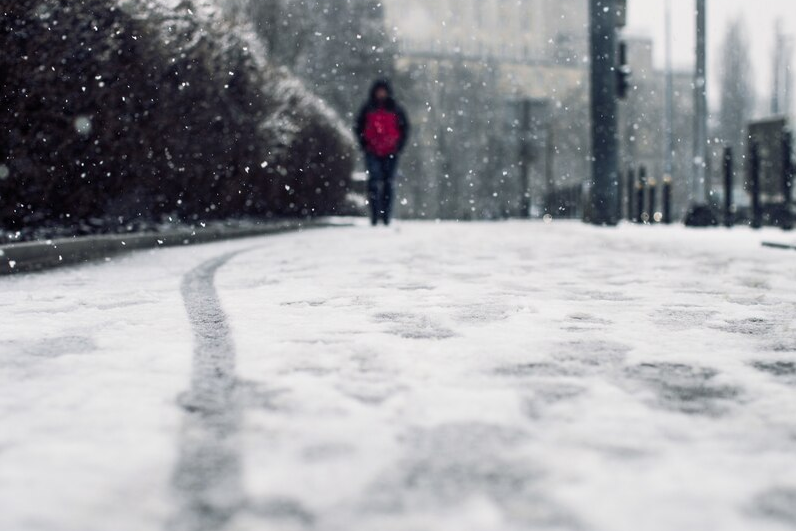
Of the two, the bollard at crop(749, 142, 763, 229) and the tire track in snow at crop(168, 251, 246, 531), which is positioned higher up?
the bollard at crop(749, 142, 763, 229)

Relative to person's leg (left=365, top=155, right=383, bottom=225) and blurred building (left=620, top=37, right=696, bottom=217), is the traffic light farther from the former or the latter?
blurred building (left=620, top=37, right=696, bottom=217)

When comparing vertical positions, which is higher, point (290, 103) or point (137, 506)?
point (290, 103)

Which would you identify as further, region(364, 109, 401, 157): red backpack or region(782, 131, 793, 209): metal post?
region(364, 109, 401, 157): red backpack

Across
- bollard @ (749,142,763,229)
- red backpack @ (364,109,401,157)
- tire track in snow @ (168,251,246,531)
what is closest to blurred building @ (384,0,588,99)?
red backpack @ (364,109,401,157)

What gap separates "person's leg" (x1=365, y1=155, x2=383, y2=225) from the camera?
14634mm

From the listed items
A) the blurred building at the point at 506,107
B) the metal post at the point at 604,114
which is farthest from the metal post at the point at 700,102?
the blurred building at the point at 506,107

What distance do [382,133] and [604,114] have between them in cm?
511

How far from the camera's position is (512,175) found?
51.4 metres

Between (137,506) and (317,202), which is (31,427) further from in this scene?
(317,202)

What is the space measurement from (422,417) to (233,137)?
1076 cm

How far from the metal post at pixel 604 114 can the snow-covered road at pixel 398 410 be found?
12.1 metres

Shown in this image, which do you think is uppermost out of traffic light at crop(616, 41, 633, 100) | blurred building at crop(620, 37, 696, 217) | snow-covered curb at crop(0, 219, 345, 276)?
blurred building at crop(620, 37, 696, 217)

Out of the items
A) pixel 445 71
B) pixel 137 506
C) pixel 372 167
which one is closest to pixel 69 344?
pixel 137 506

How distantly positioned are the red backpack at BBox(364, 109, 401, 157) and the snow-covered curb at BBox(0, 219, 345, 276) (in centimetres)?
270
